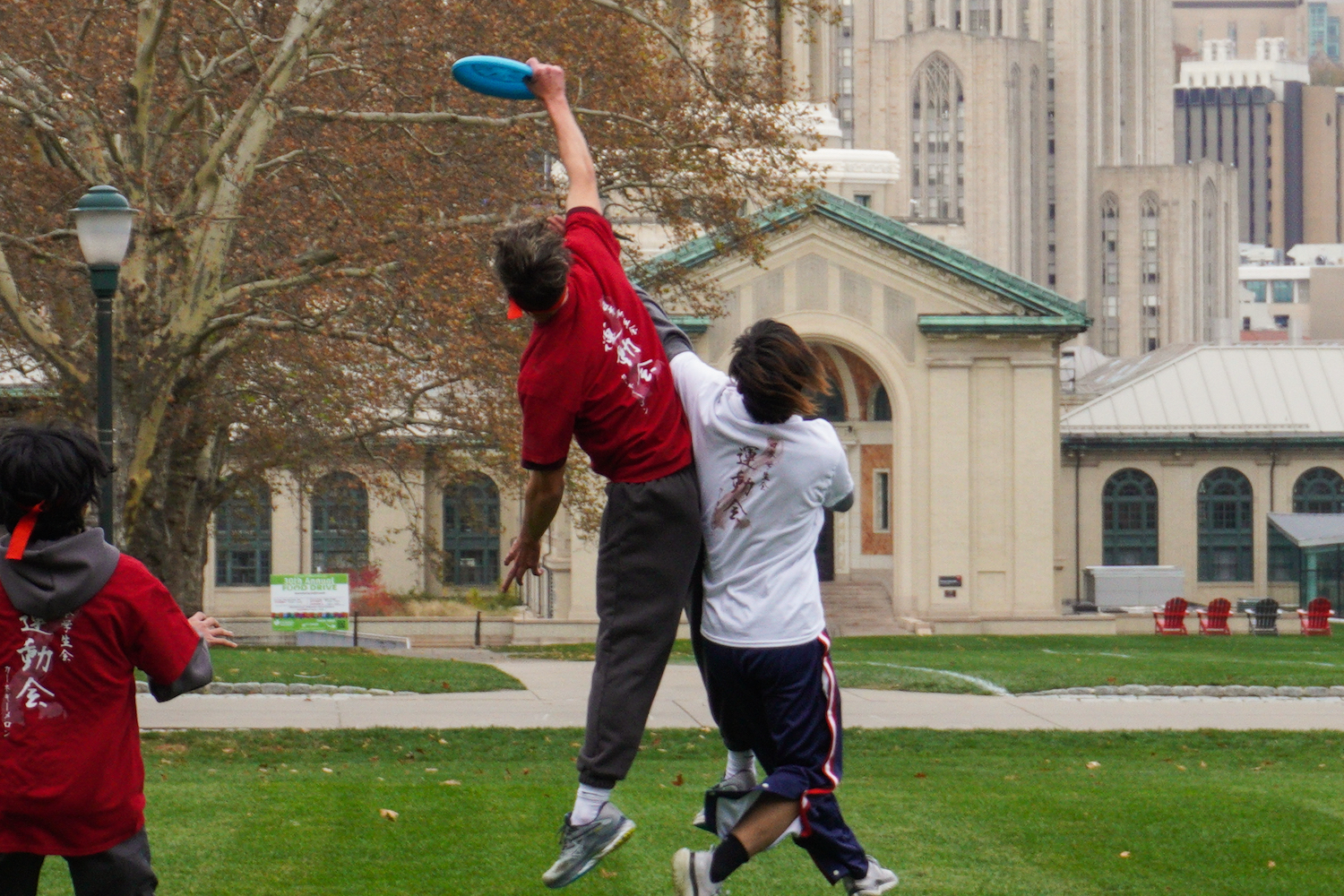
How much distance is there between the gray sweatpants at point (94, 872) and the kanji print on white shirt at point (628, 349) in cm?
204

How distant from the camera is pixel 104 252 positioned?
12.8 metres

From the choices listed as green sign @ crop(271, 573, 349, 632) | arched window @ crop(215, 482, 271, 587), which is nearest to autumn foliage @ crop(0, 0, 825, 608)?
green sign @ crop(271, 573, 349, 632)

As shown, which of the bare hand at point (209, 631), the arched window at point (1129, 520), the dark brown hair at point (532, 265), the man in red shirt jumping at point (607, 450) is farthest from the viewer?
the arched window at point (1129, 520)

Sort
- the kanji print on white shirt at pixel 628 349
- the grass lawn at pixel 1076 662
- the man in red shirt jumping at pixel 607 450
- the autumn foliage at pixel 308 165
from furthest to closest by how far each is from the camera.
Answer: the grass lawn at pixel 1076 662, the autumn foliage at pixel 308 165, the kanji print on white shirt at pixel 628 349, the man in red shirt jumping at pixel 607 450

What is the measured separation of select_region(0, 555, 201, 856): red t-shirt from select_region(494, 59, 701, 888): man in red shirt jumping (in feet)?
3.85

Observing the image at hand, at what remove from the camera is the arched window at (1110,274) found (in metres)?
136

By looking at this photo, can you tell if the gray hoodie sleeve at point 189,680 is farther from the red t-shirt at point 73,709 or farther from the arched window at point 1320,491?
the arched window at point 1320,491

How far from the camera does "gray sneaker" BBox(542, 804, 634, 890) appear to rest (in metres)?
5.59

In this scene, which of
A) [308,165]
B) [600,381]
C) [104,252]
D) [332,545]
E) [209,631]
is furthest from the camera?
[332,545]

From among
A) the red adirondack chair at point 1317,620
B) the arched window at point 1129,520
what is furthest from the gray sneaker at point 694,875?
the arched window at point 1129,520

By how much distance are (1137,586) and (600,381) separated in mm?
45589

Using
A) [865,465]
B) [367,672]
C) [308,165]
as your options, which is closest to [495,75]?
[367,672]

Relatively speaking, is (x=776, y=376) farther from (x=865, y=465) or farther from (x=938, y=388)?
(x=865, y=465)

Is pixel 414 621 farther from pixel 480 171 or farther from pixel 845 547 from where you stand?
pixel 480 171
